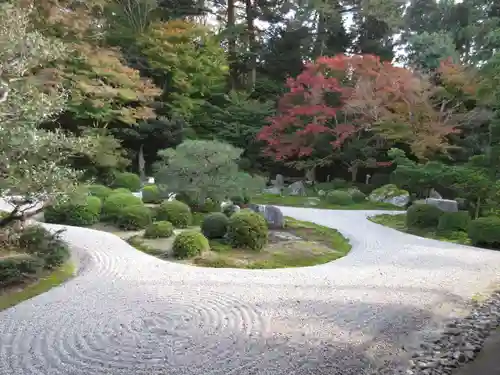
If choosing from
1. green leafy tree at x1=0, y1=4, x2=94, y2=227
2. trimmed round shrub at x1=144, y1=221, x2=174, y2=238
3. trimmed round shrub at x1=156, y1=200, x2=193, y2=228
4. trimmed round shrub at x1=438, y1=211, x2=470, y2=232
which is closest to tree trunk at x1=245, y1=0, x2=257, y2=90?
trimmed round shrub at x1=156, y1=200, x2=193, y2=228

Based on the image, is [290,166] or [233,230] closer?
[233,230]

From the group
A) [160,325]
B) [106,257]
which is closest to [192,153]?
[106,257]

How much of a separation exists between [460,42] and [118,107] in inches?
682

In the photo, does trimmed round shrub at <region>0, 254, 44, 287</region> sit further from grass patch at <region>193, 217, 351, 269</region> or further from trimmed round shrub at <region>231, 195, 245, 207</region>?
trimmed round shrub at <region>231, 195, 245, 207</region>

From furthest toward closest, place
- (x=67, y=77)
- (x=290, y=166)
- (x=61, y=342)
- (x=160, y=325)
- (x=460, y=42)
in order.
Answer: (x=460, y=42)
(x=290, y=166)
(x=67, y=77)
(x=160, y=325)
(x=61, y=342)

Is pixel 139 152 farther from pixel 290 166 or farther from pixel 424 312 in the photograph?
pixel 424 312

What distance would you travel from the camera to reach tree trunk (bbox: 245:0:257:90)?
949 inches

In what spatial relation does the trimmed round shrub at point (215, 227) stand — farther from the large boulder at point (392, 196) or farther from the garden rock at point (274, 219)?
the large boulder at point (392, 196)

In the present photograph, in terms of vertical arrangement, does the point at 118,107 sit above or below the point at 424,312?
above

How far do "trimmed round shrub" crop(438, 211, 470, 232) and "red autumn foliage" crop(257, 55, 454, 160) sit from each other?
5553 millimetres

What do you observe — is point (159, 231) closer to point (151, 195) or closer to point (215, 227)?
point (215, 227)

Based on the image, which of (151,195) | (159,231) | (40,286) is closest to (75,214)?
(159,231)

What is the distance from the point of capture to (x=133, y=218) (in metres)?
9.79

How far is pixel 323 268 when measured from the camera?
7078 mm
